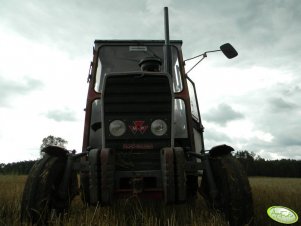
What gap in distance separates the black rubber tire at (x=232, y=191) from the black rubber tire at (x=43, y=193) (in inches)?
65.3

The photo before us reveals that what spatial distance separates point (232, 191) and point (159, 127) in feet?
3.44

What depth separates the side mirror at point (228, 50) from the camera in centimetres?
402

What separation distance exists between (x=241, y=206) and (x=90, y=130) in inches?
85.6

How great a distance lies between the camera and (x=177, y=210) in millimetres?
4293

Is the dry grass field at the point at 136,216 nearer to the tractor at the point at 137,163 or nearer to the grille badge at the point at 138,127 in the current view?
the tractor at the point at 137,163

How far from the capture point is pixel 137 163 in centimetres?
375

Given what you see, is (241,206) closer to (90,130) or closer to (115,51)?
(90,130)

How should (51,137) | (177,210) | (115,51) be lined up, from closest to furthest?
(177,210), (115,51), (51,137)

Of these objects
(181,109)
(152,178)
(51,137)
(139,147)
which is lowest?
(152,178)

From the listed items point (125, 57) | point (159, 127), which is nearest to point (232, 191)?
point (159, 127)

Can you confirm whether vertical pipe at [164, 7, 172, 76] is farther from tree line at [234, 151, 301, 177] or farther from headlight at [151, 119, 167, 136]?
tree line at [234, 151, 301, 177]

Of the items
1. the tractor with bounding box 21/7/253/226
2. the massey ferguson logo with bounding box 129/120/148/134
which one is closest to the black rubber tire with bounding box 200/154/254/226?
the tractor with bounding box 21/7/253/226

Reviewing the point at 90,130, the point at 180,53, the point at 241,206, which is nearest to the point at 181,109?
the point at 180,53

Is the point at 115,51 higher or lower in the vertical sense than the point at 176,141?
higher
